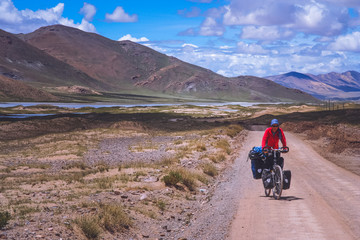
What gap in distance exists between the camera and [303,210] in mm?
11453

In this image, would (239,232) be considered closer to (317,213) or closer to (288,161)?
(317,213)

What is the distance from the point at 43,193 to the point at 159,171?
7135 mm

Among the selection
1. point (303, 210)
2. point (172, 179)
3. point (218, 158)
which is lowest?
point (218, 158)

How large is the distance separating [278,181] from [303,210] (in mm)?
1392

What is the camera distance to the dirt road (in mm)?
9477

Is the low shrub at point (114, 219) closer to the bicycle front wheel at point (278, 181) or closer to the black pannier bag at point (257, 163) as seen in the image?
the bicycle front wheel at point (278, 181)

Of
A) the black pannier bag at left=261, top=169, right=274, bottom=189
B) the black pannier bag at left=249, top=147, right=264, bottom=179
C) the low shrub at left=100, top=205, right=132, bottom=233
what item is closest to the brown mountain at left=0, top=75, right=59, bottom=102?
the black pannier bag at left=249, top=147, right=264, bottom=179

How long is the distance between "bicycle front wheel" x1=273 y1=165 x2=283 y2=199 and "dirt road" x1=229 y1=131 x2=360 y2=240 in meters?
0.24

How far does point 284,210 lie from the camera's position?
37.8ft

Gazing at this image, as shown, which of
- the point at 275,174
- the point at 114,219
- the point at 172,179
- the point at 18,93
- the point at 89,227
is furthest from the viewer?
the point at 18,93

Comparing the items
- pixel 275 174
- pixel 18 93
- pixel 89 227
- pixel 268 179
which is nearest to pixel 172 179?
pixel 268 179

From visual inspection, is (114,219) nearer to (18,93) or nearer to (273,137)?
(273,137)

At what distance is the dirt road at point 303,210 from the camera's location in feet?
31.1

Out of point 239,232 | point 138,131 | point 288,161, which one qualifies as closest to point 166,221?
point 239,232
